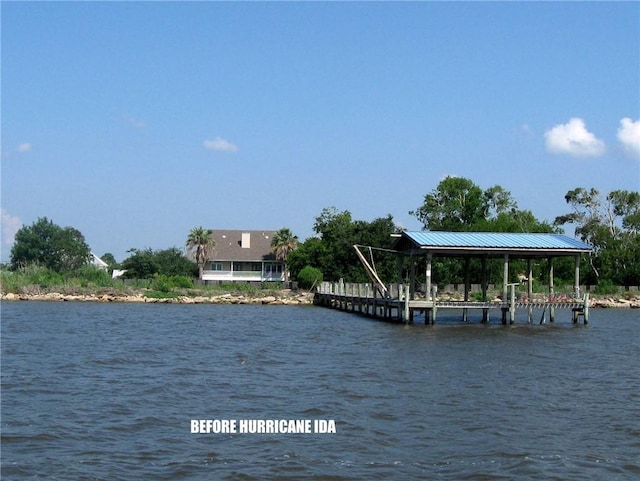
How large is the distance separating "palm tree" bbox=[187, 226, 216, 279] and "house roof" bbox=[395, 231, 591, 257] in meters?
38.7

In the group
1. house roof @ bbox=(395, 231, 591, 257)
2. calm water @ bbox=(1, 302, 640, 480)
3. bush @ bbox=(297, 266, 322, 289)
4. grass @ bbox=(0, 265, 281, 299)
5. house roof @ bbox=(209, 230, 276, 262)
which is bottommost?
calm water @ bbox=(1, 302, 640, 480)

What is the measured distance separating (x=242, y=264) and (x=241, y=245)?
249 centimetres

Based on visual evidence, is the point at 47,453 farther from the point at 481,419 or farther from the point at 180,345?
the point at 180,345

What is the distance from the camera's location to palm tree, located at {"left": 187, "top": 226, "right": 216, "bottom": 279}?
7781 centimetres

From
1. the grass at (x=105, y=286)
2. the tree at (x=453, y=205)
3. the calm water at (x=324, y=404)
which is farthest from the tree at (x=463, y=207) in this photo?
the calm water at (x=324, y=404)

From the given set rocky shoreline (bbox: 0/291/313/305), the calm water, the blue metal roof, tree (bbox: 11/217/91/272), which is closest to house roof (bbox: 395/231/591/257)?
the blue metal roof

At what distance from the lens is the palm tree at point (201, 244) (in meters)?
77.8

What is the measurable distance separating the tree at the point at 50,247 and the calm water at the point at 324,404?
189 feet

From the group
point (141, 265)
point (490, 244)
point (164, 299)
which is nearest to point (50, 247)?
point (141, 265)

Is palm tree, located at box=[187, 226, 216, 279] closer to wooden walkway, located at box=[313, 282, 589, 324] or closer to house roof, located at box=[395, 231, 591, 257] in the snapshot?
wooden walkway, located at box=[313, 282, 589, 324]

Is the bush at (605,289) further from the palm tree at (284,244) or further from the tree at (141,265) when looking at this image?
the tree at (141,265)

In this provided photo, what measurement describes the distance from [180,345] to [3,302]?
33660 millimetres

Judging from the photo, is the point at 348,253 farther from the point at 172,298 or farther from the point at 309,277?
the point at 172,298

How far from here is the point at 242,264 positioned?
8100 cm
